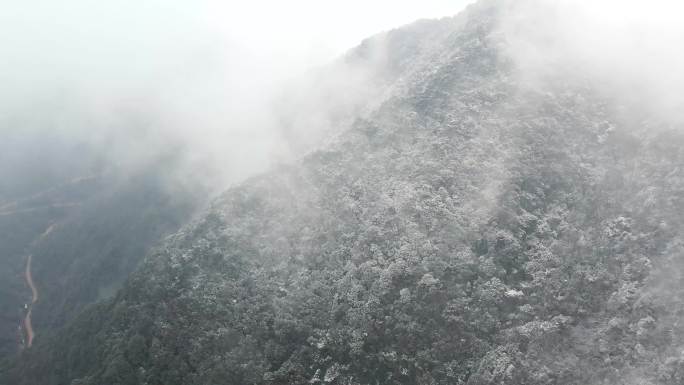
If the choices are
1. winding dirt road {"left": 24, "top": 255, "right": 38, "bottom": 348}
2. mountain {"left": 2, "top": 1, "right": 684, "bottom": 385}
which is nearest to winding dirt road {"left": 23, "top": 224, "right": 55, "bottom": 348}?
winding dirt road {"left": 24, "top": 255, "right": 38, "bottom": 348}

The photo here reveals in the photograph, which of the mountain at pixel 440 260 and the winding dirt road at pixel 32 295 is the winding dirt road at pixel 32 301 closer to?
the winding dirt road at pixel 32 295

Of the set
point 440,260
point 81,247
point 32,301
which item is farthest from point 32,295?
point 440,260

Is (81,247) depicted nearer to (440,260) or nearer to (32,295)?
(32,295)

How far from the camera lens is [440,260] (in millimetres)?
45531

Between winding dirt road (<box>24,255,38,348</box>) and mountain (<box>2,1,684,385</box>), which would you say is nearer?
mountain (<box>2,1,684,385</box>)

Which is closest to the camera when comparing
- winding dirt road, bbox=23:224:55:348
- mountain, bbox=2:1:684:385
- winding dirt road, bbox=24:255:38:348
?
mountain, bbox=2:1:684:385

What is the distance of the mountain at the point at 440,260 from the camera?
1469 inches

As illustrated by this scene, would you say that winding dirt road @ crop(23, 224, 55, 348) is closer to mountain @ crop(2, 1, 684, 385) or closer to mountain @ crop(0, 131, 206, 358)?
mountain @ crop(0, 131, 206, 358)

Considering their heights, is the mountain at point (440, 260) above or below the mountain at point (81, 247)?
above

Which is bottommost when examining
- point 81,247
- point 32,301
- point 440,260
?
point 32,301

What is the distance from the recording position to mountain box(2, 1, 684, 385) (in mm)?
37312

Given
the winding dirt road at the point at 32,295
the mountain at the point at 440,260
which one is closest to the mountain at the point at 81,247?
the winding dirt road at the point at 32,295

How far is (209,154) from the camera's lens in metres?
148

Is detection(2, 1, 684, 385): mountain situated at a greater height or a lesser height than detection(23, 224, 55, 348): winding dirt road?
greater
